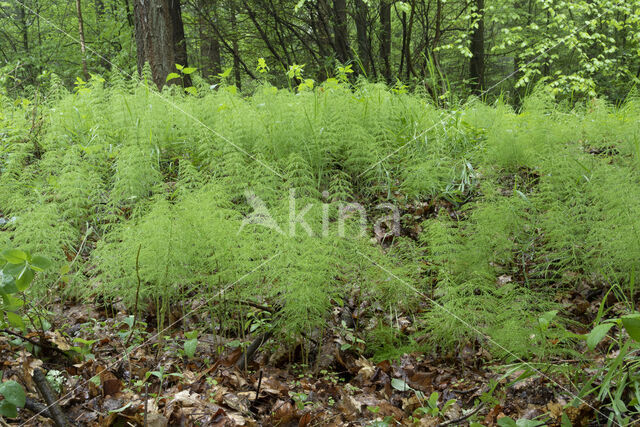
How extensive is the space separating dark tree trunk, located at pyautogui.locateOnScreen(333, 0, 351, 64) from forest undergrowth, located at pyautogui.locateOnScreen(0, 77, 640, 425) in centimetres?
221

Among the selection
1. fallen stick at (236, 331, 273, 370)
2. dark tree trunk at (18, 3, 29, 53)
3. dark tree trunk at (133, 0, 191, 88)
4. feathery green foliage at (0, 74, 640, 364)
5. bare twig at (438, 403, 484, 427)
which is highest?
dark tree trunk at (18, 3, 29, 53)

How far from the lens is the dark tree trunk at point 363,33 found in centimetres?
650

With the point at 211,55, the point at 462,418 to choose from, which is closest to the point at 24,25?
the point at 211,55

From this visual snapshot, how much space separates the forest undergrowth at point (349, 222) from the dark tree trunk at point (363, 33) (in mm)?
2265

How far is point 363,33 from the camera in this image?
260 inches

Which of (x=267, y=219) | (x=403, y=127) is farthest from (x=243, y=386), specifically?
(x=403, y=127)

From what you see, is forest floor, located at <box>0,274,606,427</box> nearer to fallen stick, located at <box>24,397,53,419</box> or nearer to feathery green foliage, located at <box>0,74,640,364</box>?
fallen stick, located at <box>24,397,53,419</box>

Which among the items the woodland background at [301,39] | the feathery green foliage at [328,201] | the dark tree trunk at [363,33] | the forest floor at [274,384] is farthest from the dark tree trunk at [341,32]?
the forest floor at [274,384]

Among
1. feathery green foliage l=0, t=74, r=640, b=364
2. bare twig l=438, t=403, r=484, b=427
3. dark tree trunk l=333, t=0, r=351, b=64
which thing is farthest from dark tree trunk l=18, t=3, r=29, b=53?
bare twig l=438, t=403, r=484, b=427

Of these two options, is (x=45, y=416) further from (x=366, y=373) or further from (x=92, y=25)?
(x=92, y=25)

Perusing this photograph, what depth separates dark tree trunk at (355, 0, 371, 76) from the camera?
6.50 metres

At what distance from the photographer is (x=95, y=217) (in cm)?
329

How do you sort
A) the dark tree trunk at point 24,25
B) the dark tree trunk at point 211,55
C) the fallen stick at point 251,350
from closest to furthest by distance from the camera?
the fallen stick at point 251,350 < the dark tree trunk at point 211,55 < the dark tree trunk at point 24,25

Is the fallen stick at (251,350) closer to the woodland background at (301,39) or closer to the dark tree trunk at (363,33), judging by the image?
the woodland background at (301,39)
